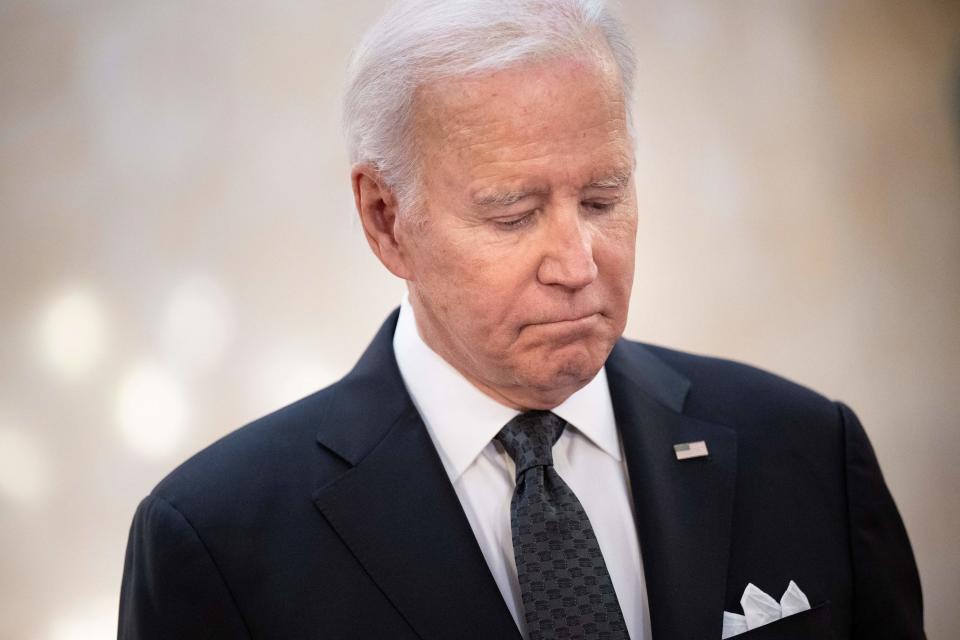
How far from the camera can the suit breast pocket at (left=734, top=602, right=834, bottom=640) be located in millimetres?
1491

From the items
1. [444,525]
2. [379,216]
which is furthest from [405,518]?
[379,216]

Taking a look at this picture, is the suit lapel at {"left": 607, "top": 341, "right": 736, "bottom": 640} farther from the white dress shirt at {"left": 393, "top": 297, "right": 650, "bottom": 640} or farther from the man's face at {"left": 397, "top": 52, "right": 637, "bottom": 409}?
the man's face at {"left": 397, "top": 52, "right": 637, "bottom": 409}

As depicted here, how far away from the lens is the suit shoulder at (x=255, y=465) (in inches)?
59.1

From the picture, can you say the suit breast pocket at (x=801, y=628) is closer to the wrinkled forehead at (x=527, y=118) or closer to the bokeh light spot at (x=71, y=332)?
the wrinkled forehead at (x=527, y=118)

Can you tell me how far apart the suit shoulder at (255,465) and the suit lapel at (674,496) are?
1.45 ft

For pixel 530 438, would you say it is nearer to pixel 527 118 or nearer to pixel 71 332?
pixel 527 118

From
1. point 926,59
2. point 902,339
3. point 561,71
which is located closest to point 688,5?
point 926,59

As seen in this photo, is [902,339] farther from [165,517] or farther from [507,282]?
[165,517]

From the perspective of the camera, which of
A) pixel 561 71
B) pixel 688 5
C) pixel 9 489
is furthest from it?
pixel 688 5

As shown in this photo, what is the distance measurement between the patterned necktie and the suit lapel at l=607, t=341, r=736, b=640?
0.28ft

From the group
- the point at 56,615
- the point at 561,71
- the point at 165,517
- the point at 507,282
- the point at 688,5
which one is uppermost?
the point at 688,5

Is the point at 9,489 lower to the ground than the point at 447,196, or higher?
lower

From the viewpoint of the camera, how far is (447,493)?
1486 millimetres

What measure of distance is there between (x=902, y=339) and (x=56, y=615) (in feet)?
7.37
